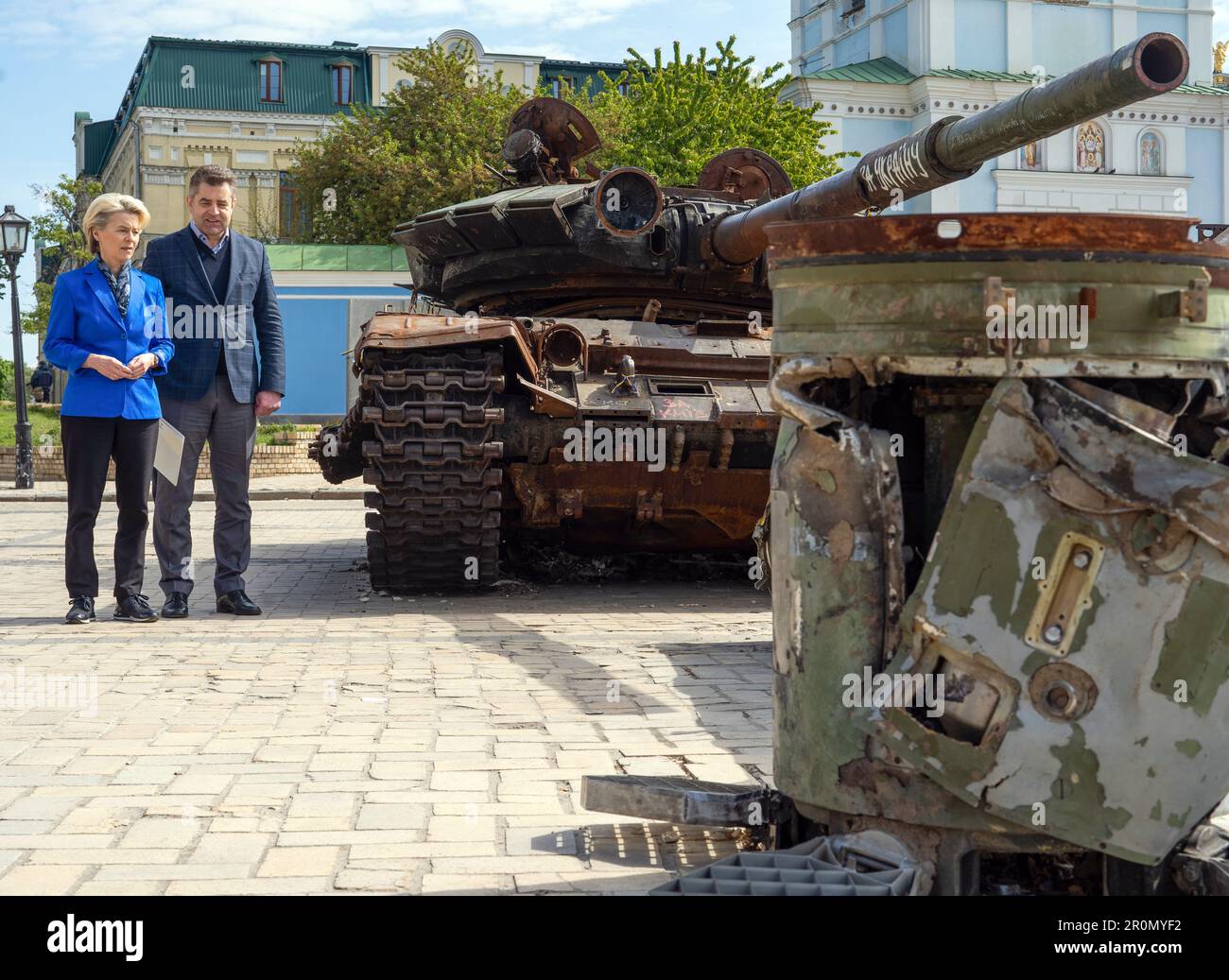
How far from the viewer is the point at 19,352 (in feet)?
69.4

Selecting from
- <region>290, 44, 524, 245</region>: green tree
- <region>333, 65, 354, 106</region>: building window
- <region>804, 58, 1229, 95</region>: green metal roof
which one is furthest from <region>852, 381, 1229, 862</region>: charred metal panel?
<region>333, 65, 354, 106</region>: building window

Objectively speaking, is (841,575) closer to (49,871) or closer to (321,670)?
(49,871)

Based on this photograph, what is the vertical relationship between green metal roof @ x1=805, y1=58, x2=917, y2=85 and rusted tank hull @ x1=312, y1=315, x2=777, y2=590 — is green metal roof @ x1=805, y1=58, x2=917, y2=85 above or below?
above

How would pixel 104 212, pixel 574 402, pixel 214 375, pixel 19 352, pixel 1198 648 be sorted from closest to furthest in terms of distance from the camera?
pixel 1198 648 → pixel 104 212 → pixel 214 375 → pixel 574 402 → pixel 19 352

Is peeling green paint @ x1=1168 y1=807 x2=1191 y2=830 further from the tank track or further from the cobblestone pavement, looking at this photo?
the tank track

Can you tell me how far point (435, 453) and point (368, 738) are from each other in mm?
3185

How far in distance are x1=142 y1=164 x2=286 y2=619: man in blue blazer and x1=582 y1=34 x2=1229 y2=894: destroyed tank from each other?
502 centimetres

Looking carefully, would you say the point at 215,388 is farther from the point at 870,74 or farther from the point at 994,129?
the point at 870,74

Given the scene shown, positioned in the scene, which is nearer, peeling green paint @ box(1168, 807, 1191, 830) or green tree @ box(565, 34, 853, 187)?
→ peeling green paint @ box(1168, 807, 1191, 830)

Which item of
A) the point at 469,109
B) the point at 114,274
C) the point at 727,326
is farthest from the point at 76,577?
the point at 469,109

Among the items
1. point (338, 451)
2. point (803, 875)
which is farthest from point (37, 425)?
point (803, 875)

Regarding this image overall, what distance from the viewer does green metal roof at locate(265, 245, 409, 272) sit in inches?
1351

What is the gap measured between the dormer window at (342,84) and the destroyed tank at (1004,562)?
43986mm

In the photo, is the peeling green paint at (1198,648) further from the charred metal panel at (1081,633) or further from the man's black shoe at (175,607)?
the man's black shoe at (175,607)
